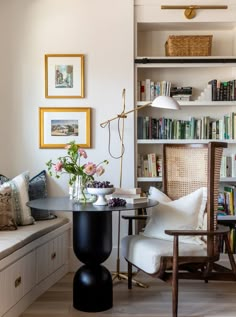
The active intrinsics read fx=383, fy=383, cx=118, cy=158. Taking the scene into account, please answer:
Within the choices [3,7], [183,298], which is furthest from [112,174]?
[3,7]

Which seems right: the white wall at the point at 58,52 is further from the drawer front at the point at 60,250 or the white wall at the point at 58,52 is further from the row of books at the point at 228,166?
the row of books at the point at 228,166

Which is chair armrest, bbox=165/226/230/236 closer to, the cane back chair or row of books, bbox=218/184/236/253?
the cane back chair

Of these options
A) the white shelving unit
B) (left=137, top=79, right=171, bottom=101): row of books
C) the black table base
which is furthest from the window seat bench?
(left=137, top=79, right=171, bottom=101): row of books

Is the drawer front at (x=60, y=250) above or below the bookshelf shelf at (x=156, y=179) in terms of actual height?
below

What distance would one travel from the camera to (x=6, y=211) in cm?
295

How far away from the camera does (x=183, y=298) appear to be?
2.96 meters

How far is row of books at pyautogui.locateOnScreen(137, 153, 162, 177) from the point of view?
12.3 feet

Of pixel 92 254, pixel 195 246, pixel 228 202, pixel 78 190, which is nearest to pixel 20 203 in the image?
pixel 78 190

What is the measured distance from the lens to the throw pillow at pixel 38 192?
3.45 metres

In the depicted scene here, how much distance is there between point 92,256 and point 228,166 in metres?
1.76

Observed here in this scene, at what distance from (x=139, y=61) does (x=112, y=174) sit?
1116 millimetres

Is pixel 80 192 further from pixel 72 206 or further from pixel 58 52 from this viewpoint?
pixel 58 52

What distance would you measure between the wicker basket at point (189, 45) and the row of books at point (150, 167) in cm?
103

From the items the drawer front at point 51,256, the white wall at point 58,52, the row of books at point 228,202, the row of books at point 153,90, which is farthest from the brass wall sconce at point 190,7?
the drawer front at point 51,256
